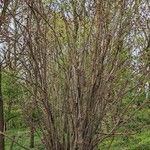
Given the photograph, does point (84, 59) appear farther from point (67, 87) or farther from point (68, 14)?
point (68, 14)

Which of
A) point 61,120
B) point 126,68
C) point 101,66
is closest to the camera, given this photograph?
point 101,66

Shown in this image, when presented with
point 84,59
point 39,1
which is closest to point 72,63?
point 84,59

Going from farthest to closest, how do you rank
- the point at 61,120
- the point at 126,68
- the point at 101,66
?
1. the point at 126,68
2. the point at 61,120
3. the point at 101,66

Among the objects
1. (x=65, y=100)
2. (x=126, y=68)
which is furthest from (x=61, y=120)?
(x=126, y=68)

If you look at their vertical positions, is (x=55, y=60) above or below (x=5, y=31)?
below

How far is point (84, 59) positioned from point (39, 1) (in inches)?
32.4

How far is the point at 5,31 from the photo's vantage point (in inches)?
202

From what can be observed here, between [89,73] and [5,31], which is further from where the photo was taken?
[5,31]

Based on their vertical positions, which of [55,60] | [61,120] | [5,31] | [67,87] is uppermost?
[5,31]

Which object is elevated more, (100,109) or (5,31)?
(5,31)

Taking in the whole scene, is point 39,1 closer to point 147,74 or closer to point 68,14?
point 68,14

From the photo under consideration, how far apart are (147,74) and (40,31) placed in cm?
127

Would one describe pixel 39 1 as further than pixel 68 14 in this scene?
No

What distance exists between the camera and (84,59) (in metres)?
4.82
